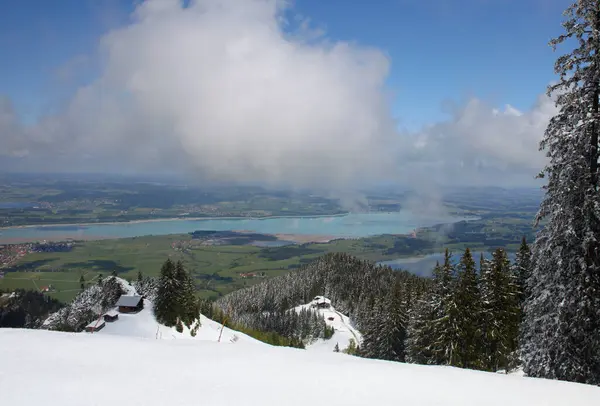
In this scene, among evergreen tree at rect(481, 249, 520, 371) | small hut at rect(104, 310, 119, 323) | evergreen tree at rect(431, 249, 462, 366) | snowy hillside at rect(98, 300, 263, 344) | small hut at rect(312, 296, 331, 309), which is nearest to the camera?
evergreen tree at rect(431, 249, 462, 366)

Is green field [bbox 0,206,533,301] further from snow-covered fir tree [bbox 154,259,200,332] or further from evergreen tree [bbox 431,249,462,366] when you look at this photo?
evergreen tree [bbox 431,249,462,366]

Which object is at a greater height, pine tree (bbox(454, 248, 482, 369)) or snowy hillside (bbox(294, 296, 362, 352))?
pine tree (bbox(454, 248, 482, 369))

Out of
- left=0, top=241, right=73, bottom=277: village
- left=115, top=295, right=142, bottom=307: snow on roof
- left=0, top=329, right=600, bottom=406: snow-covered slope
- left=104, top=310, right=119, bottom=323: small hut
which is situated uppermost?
left=0, top=329, right=600, bottom=406: snow-covered slope

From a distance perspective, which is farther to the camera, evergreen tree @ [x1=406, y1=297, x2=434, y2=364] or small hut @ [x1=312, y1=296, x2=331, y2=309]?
small hut @ [x1=312, y1=296, x2=331, y2=309]

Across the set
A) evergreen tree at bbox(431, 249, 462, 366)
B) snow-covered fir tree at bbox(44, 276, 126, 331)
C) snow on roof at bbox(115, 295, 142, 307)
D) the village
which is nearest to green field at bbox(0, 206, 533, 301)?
the village

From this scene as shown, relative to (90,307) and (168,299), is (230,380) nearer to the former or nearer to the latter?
(168,299)

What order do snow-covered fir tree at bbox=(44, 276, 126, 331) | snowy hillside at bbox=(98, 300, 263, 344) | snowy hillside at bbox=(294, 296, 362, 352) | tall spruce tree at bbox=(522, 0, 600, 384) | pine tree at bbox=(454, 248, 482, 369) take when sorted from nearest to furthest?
tall spruce tree at bbox=(522, 0, 600, 384) → pine tree at bbox=(454, 248, 482, 369) → snowy hillside at bbox=(98, 300, 263, 344) → snow-covered fir tree at bbox=(44, 276, 126, 331) → snowy hillside at bbox=(294, 296, 362, 352)

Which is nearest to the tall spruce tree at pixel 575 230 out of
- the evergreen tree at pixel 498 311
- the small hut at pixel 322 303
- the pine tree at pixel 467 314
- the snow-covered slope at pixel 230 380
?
the snow-covered slope at pixel 230 380
